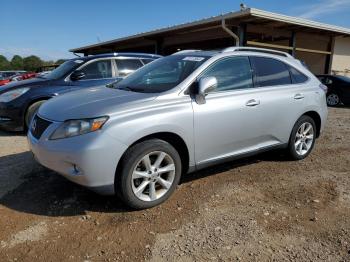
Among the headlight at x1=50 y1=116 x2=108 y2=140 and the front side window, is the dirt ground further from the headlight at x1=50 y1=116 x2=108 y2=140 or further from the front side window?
the front side window

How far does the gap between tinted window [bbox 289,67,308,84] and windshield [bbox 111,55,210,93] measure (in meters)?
1.62

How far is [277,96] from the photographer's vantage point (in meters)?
4.81

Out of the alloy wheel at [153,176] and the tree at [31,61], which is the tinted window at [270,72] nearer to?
the alloy wheel at [153,176]

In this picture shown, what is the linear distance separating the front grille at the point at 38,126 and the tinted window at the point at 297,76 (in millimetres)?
3477

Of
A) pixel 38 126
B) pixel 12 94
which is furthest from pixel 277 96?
pixel 12 94

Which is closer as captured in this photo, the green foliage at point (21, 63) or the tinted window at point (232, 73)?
the tinted window at point (232, 73)

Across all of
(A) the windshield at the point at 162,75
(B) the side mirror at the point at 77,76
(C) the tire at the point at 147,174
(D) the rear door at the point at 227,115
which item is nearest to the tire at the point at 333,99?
(B) the side mirror at the point at 77,76

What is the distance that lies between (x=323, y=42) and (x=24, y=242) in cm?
1819

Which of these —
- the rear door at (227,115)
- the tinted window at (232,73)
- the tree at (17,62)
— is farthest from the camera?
the tree at (17,62)

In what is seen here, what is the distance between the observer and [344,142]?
6.83 meters

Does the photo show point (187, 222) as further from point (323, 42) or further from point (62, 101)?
point (323, 42)

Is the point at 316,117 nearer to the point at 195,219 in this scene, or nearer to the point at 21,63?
the point at 195,219

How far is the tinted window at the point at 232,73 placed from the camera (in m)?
4.27

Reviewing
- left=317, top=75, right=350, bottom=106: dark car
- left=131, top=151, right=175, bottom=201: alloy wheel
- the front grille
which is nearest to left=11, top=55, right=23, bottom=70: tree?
left=317, top=75, right=350, bottom=106: dark car
